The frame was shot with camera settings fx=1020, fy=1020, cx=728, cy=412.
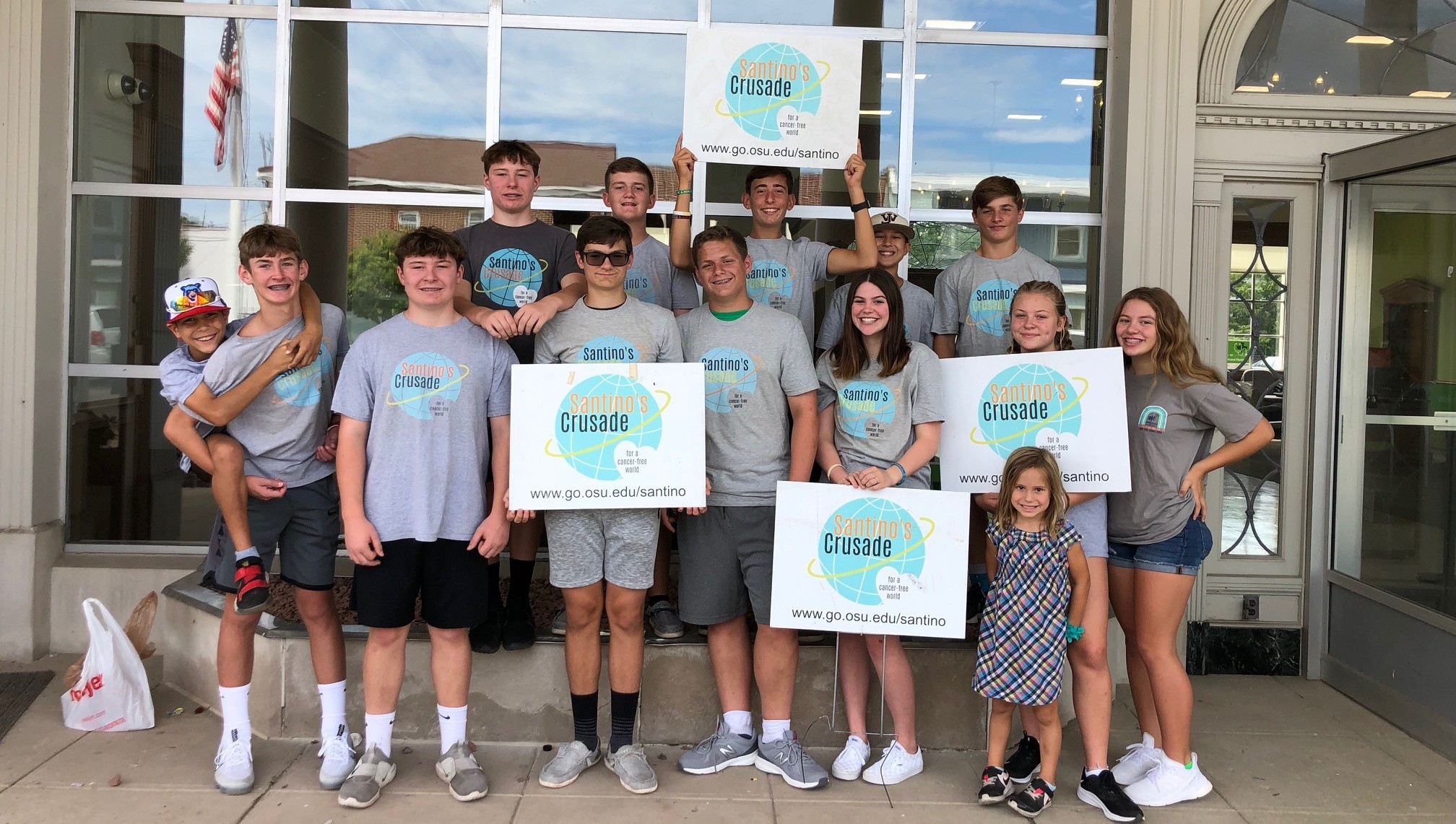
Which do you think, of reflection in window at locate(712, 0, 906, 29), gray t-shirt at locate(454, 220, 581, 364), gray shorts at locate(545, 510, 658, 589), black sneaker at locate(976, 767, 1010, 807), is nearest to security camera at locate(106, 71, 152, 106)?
gray t-shirt at locate(454, 220, 581, 364)

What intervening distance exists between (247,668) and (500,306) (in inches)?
69.4

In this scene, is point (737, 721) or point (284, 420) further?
point (737, 721)

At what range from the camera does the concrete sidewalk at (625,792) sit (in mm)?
3779

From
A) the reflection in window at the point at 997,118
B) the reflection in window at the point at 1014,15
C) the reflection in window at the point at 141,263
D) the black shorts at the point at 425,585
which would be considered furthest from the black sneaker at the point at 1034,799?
the reflection in window at the point at 141,263

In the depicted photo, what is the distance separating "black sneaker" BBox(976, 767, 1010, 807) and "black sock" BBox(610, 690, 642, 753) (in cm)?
138

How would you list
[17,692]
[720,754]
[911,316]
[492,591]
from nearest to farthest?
[720,754] < [492,591] < [911,316] < [17,692]

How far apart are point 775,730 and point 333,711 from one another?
1.76 meters

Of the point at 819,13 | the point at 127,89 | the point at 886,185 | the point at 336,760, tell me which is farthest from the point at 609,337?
the point at 127,89

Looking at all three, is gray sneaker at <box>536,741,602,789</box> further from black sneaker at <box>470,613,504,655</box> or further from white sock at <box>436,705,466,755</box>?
black sneaker at <box>470,613,504,655</box>

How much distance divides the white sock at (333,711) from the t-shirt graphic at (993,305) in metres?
3.13

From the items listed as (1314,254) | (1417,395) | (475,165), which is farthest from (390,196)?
(1417,395)

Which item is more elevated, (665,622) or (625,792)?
(665,622)

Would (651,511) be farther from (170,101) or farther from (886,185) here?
(170,101)

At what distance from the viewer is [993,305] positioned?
4.61 meters
